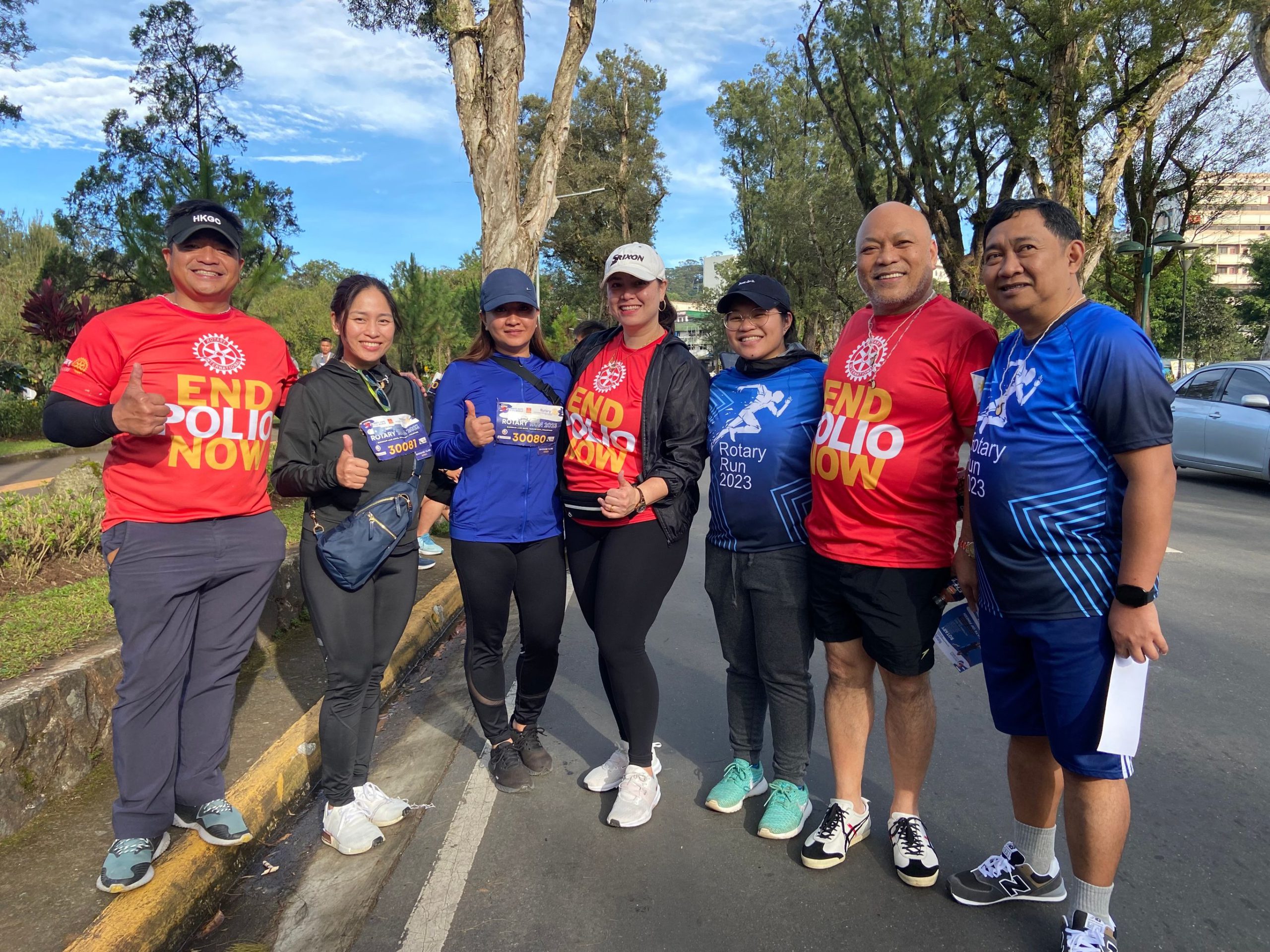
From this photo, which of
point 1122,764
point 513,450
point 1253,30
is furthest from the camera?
point 1253,30

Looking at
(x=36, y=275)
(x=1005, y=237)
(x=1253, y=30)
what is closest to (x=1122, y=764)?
(x=1005, y=237)

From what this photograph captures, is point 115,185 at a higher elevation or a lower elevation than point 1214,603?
higher

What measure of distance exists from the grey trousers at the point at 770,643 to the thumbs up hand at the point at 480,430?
0.96 m

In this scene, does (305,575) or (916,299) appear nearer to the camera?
(916,299)

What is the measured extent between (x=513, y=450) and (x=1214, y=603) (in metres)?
5.36

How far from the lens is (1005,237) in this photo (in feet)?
7.57

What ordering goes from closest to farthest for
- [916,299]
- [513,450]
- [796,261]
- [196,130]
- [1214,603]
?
1. [916,299]
2. [513,450]
3. [1214,603]
4. [196,130]
5. [796,261]

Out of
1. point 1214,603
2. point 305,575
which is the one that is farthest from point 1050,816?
point 1214,603

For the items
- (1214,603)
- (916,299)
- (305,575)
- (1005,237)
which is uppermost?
(1005,237)

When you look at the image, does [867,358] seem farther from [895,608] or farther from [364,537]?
[364,537]

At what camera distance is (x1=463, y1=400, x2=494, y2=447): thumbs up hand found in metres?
3.04

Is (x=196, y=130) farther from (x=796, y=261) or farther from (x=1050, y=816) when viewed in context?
(x=1050, y=816)

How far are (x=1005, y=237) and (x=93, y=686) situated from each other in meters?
3.66

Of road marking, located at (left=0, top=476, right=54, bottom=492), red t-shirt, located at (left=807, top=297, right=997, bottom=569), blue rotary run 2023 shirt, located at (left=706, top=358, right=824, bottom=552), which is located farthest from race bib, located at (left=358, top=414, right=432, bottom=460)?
road marking, located at (left=0, top=476, right=54, bottom=492)
